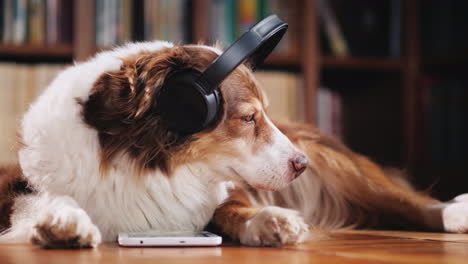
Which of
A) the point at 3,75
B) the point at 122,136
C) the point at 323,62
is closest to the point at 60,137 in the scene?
the point at 122,136

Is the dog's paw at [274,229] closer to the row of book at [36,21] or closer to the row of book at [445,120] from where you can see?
the row of book at [36,21]

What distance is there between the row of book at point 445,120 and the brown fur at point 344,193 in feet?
4.25

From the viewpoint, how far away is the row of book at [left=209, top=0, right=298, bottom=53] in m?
2.85

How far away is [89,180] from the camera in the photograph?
128 cm

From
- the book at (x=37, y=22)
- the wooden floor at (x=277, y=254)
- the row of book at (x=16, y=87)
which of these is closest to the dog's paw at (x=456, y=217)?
the wooden floor at (x=277, y=254)

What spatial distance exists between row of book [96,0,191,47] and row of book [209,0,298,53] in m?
0.14

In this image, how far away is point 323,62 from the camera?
9.54 ft

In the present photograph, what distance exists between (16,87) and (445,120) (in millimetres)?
2039

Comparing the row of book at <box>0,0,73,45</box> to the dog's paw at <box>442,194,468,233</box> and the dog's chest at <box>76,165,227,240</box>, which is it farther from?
the dog's paw at <box>442,194,468,233</box>

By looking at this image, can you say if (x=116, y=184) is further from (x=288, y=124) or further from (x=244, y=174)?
(x=288, y=124)

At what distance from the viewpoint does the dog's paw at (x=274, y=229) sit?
3.94 ft

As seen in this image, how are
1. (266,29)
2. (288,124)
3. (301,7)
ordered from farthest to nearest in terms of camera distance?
(301,7) → (288,124) → (266,29)

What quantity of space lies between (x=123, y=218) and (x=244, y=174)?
287 millimetres

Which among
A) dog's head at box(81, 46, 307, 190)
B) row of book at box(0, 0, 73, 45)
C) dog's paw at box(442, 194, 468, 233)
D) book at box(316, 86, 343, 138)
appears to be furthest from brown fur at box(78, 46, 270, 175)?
book at box(316, 86, 343, 138)
